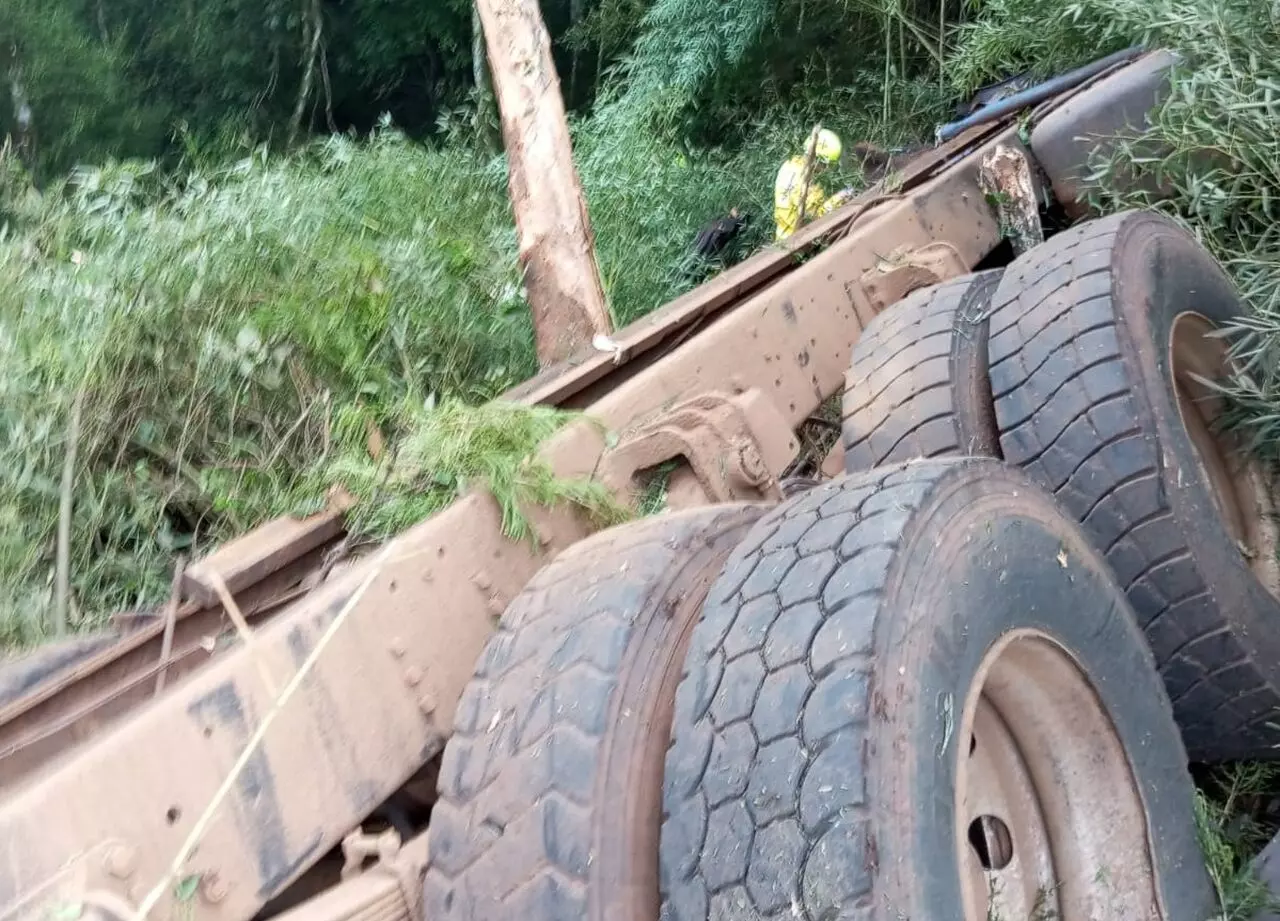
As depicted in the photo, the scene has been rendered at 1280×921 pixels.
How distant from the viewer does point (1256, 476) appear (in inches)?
116

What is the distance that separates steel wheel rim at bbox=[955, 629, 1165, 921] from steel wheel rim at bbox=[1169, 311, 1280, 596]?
135 cm

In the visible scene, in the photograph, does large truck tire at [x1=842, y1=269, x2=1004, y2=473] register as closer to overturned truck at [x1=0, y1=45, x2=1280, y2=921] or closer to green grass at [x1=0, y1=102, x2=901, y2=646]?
overturned truck at [x1=0, y1=45, x2=1280, y2=921]

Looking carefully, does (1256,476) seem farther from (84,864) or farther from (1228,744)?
(84,864)

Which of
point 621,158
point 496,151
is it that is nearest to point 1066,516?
point 621,158

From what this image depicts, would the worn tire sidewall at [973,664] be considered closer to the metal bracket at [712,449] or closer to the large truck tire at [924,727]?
the large truck tire at [924,727]

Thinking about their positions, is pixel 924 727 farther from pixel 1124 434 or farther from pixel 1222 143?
pixel 1222 143

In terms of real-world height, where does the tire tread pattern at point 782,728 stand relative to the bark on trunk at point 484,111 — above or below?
→ below

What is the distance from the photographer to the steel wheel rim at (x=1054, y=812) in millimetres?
1797

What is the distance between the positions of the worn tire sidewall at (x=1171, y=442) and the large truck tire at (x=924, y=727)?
0.49 meters

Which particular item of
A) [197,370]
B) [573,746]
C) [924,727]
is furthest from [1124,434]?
[197,370]

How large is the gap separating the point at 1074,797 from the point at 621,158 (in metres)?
5.56

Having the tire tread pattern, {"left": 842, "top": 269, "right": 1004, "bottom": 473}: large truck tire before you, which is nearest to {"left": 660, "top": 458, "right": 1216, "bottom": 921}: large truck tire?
the tire tread pattern

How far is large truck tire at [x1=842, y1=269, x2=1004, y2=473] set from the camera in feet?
8.18

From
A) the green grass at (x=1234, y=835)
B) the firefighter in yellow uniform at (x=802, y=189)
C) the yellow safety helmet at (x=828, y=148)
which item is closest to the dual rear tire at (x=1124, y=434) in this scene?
the green grass at (x=1234, y=835)
